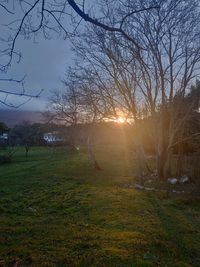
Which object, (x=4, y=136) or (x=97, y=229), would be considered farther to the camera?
(x=4, y=136)

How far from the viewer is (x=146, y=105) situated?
18.9 meters

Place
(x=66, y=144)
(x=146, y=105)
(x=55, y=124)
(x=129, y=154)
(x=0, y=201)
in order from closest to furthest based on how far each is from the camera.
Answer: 1. (x=0, y=201)
2. (x=146, y=105)
3. (x=55, y=124)
4. (x=129, y=154)
5. (x=66, y=144)

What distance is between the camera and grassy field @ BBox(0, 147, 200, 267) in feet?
18.2

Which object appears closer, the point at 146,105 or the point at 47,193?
the point at 47,193

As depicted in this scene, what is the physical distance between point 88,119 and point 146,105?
7949 millimetres

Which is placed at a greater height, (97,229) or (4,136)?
(4,136)

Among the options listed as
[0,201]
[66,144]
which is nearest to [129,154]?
[66,144]

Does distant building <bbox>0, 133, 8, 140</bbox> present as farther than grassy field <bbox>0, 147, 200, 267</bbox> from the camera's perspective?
Yes

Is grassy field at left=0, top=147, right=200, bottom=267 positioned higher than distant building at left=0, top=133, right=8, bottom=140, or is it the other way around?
distant building at left=0, top=133, right=8, bottom=140

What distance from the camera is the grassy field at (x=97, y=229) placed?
5.54 meters

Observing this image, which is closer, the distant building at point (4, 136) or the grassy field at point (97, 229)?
the grassy field at point (97, 229)

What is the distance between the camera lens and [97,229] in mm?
7988

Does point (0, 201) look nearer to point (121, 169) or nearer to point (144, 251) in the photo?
point (144, 251)

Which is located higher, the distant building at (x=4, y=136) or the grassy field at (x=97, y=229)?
the distant building at (x=4, y=136)
